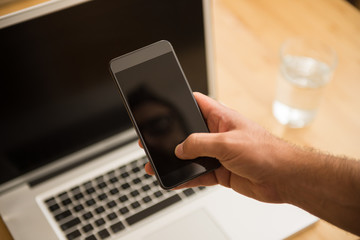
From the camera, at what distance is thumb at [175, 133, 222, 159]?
657mm

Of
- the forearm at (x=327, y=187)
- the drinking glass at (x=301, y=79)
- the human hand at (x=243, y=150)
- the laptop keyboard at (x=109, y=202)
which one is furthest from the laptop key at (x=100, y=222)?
the drinking glass at (x=301, y=79)

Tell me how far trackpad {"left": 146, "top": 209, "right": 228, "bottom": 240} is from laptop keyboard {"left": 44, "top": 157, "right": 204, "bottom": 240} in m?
0.04

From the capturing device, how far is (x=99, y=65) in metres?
0.78

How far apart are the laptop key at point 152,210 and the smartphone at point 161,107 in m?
0.12

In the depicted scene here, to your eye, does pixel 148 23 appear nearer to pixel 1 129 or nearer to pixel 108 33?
pixel 108 33

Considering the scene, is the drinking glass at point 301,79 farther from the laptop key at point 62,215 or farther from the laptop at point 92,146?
the laptop key at point 62,215

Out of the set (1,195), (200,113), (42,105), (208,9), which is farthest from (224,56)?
A: (1,195)

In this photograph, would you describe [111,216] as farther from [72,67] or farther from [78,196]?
[72,67]

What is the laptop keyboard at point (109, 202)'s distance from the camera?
0.76 meters

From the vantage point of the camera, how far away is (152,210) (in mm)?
792

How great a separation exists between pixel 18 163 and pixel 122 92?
0.26 m

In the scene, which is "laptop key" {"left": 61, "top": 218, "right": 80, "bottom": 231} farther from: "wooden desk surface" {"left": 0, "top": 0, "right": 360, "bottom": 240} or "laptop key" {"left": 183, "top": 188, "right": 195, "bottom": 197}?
"wooden desk surface" {"left": 0, "top": 0, "right": 360, "bottom": 240}

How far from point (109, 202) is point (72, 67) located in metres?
0.25

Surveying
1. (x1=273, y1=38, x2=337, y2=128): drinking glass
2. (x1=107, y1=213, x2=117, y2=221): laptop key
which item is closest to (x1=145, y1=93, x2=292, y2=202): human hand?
(x1=107, y1=213, x2=117, y2=221): laptop key
